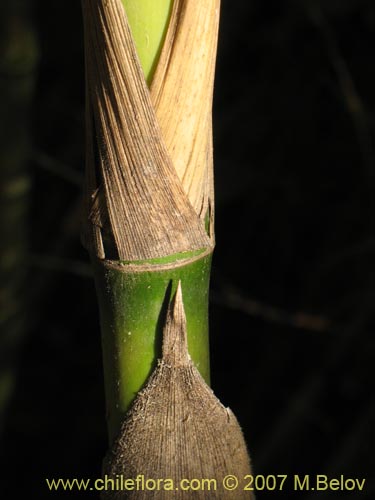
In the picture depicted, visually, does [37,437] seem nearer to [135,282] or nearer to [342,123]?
[342,123]

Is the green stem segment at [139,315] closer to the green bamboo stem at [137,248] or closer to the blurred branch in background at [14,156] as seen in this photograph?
the green bamboo stem at [137,248]

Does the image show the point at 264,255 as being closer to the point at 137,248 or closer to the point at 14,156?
the point at 14,156

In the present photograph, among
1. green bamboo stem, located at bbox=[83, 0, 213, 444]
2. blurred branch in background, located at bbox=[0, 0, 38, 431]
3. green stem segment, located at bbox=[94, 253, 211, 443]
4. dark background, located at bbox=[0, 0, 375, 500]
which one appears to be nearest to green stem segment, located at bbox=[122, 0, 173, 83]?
green bamboo stem, located at bbox=[83, 0, 213, 444]

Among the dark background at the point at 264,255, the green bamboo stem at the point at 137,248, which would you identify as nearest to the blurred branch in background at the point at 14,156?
the dark background at the point at 264,255

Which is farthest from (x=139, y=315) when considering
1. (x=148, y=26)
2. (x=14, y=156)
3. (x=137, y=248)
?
(x=14, y=156)

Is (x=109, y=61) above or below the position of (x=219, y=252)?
above

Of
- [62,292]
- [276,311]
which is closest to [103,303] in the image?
[276,311]
